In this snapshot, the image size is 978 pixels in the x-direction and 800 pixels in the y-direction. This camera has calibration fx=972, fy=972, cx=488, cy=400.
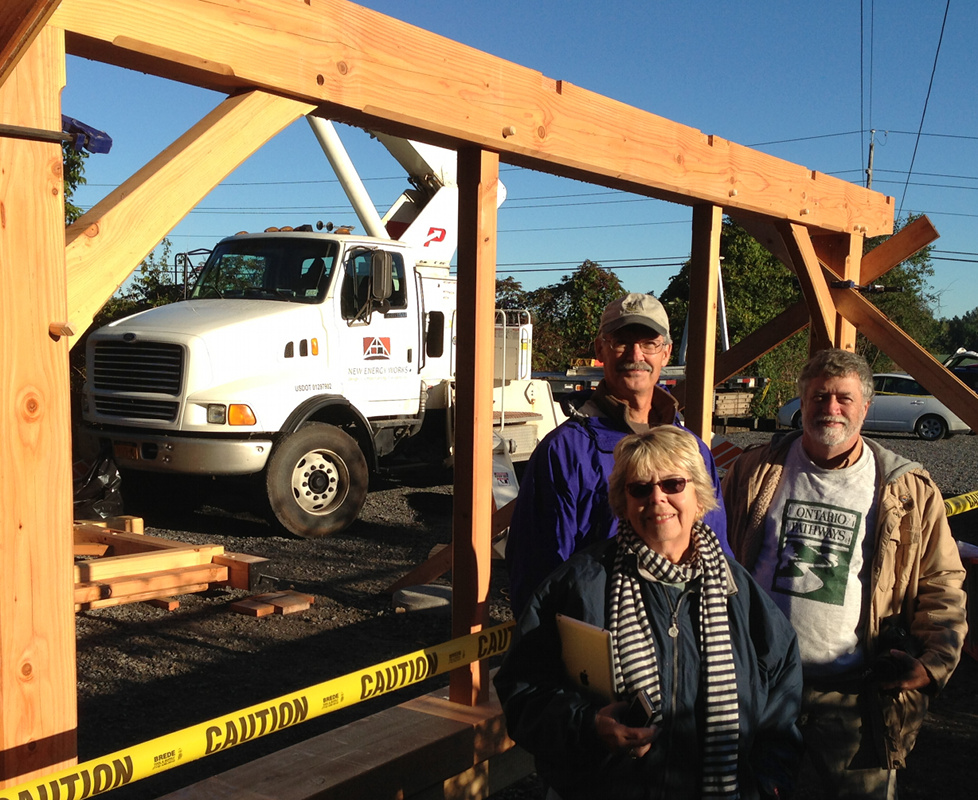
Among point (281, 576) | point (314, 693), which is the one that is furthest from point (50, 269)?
point (281, 576)

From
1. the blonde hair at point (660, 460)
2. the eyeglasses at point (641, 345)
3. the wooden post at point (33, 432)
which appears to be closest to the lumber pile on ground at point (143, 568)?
the wooden post at point (33, 432)

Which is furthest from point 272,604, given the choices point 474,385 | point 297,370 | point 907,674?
point 907,674

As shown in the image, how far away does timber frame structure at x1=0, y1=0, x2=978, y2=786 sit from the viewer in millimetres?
2145

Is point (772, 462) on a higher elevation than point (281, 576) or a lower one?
higher

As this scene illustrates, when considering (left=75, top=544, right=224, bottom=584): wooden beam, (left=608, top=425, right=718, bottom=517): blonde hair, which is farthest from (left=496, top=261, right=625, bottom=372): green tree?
(left=608, top=425, right=718, bottom=517): blonde hair

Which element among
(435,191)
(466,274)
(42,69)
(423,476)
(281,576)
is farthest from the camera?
(423,476)

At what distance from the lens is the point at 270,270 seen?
9.70m

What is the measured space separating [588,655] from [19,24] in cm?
167

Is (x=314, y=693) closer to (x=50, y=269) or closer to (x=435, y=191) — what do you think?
(x=50, y=269)

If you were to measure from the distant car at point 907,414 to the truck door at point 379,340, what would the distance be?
13.5 m

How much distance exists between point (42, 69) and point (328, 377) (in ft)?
23.6

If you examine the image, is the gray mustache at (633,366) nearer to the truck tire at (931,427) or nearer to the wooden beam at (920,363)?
the wooden beam at (920,363)

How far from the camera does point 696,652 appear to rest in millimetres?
2023

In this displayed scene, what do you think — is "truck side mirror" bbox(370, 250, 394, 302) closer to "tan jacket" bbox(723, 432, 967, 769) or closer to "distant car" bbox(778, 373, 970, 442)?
"tan jacket" bbox(723, 432, 967, 769)
